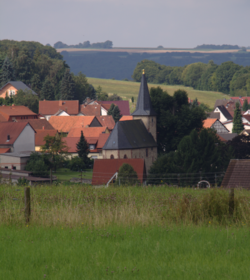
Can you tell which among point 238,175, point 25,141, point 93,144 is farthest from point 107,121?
point 238,175

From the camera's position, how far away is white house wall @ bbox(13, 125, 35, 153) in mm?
63094

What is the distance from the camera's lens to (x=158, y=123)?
64188 millimetres

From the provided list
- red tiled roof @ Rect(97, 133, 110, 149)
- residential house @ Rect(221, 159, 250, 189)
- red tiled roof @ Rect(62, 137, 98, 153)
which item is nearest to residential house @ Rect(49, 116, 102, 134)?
red tiled roof @ Rect(97, 133, 110, 149)

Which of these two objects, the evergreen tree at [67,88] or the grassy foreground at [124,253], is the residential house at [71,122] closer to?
the evergreen tree at [67,88]

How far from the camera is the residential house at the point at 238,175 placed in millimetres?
26438

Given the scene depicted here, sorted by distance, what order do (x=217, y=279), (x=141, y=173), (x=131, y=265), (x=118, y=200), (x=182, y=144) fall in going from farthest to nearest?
1. (x=182, y=144)
2. (x=141, y=173)
3. (x=118, y=200)
4. (x=131, y=265)
5. (x=217, y=279)

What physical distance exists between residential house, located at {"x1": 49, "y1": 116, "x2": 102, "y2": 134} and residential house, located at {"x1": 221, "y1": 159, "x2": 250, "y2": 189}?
214ft

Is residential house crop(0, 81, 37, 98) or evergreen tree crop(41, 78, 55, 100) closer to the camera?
residential house crop(0, 81, 37, 98)

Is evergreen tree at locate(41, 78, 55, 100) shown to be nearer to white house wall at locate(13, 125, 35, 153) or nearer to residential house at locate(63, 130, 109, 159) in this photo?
residential house at locate(63, 130, 109, 159)

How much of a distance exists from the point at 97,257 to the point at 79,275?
0.76m

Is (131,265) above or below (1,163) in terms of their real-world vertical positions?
above

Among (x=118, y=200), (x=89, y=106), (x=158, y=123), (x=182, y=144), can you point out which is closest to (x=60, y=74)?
(x=89, y=106)

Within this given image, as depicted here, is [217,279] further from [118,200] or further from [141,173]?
[141,173]

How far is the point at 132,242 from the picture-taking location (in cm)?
788
